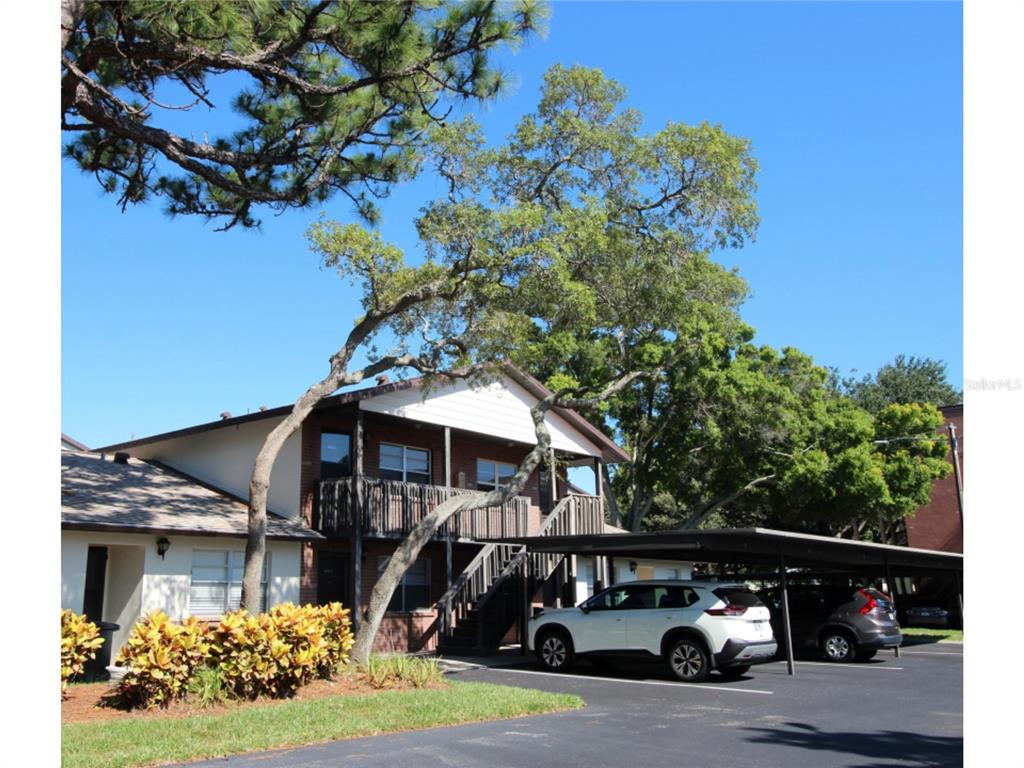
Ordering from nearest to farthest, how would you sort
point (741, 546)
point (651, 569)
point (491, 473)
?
1. point (741, 546)
2. point (491, 473)
3. point (651, 569)

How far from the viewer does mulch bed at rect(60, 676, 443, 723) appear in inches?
423

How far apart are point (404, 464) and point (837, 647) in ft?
35.4

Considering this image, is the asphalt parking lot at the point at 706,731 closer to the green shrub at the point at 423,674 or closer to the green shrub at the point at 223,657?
the green shrub at the point at 423,674

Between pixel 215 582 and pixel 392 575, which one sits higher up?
pixel 392 575

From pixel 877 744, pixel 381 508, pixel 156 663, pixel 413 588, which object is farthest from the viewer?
pixel 413 588

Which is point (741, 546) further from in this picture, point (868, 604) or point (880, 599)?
point (880, 599)

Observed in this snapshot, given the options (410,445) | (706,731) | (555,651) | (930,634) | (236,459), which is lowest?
(930,634)

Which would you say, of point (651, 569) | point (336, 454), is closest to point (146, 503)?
point (336, 454)

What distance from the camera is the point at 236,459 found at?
71.8ft

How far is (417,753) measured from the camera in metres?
8.59

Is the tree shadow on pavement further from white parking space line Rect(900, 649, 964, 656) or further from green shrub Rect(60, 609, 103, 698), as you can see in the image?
white parking space line Rect(900, 649, 964, 656)

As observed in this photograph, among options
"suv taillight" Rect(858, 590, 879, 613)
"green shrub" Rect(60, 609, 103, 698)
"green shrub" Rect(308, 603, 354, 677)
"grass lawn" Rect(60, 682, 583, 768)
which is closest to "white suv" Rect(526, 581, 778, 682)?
"grass lawn" Rect(60, 682, 583, 768)
